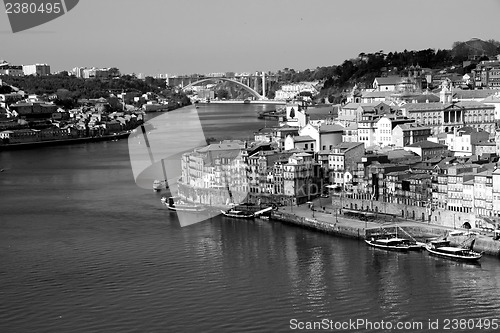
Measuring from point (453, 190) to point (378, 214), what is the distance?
3.31ft

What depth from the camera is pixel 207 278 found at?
7871 millimetres

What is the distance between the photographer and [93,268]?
27.2ft

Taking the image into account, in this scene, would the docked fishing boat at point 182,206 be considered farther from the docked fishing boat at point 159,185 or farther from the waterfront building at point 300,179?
the docked fishing boat at point 159,185

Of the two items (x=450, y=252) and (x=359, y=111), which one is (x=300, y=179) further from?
(x=359, y=111)

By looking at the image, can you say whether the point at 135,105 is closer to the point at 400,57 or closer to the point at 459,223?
the point at 400,57

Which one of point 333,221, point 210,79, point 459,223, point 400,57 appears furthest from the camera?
point 210,79

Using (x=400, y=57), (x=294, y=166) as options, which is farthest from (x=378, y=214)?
(x=400, y=57)

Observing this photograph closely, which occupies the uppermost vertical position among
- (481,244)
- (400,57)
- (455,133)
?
(400,57)

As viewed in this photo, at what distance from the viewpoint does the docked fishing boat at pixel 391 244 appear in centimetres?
887

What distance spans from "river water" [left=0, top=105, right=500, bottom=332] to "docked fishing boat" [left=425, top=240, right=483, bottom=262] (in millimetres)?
115

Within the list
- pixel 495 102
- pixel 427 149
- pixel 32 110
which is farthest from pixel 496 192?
pixel 32 110

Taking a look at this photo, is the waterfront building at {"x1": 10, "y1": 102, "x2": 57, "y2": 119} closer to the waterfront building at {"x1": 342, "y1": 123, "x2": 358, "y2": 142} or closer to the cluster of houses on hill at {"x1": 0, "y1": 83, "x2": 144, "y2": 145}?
the cluster of houses on hill at {"x1": 0, "y1": 83, "x2": 144, "y2": 145}

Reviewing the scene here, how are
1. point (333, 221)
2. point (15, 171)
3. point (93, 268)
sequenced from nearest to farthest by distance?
point (93, 268) < point (333, 221) < point (15, 171)

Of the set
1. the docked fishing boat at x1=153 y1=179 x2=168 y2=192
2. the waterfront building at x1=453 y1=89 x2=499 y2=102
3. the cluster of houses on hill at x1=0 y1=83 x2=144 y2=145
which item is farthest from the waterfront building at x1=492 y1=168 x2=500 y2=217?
the cluster of houses on hill at x1=0 y1=83 x2=144 y2=145
